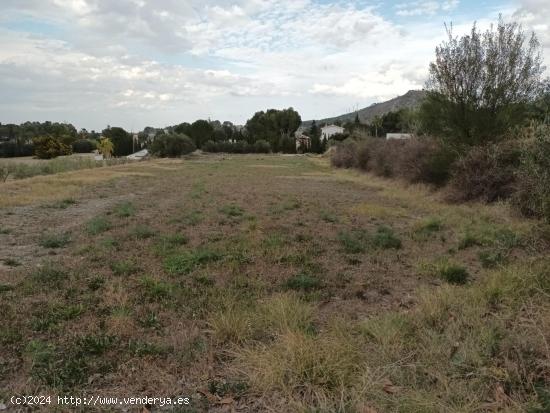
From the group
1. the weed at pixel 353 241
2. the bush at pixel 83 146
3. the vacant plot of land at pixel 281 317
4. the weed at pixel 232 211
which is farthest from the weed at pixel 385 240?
the bush at pixel 83 146

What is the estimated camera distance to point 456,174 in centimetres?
1611

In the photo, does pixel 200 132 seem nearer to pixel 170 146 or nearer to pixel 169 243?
pixel 170 146

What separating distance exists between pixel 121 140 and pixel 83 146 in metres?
15.6

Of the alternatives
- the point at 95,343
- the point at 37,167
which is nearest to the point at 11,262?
the point at 95,343

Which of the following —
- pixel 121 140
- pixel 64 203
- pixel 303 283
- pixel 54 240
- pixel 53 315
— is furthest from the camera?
pixel 121 140

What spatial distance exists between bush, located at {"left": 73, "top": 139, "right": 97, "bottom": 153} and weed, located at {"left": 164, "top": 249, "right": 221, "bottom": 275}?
111m

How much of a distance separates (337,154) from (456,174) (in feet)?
89.9

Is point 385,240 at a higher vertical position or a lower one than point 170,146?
lower

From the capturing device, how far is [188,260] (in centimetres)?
732

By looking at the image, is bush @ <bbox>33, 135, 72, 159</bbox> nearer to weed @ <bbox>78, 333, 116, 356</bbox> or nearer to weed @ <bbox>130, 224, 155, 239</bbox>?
weed @ <bbox>130, 224, 155, 239</bbox>

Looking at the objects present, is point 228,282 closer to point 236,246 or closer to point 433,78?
point 236,246

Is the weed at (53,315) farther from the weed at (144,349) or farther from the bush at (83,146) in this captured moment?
the bush at (83,146)

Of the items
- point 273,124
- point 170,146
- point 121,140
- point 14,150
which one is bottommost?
point 14,150

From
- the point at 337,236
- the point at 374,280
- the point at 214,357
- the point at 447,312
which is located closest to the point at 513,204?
the point at 337,236
